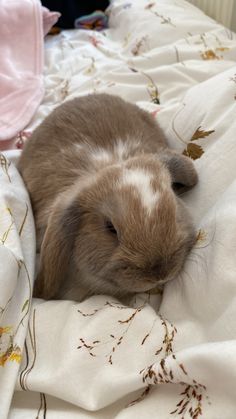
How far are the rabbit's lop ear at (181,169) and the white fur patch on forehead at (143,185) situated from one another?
168 millimetres

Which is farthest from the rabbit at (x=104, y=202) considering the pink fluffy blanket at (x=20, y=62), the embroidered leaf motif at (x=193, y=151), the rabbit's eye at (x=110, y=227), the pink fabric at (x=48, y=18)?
the pink fabric at (x=48, y=18)

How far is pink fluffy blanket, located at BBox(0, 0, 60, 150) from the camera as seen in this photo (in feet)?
7.11

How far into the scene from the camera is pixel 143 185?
1201mm

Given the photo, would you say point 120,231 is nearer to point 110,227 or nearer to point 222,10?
point 110,227

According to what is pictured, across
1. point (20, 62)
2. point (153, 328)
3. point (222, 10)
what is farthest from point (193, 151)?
point (222, 10)

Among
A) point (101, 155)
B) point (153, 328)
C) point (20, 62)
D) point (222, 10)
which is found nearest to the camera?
point (153, 328)

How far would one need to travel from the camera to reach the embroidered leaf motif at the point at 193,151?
60.3 inches

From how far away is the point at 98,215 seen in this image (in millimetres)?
1246

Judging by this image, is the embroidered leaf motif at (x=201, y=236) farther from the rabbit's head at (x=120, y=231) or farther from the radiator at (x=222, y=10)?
the radiator at (x=222, y=10)

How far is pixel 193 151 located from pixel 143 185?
1.42ft

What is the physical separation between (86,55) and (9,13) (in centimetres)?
49

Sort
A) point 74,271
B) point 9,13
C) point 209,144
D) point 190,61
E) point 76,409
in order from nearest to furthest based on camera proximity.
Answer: point 76,409
point 74,271
point 209,144
point 190,61
point 9,13

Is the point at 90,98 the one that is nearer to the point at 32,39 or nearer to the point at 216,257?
the point at 216,257

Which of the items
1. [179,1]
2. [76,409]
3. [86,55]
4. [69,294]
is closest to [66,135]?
[69,294]
